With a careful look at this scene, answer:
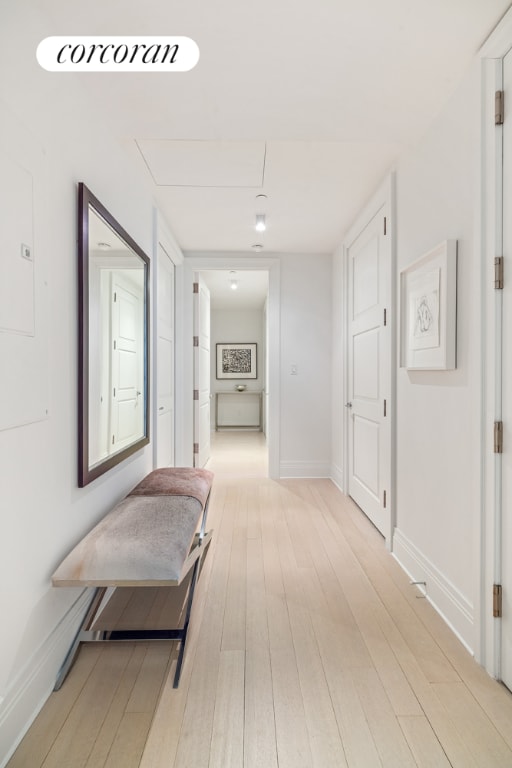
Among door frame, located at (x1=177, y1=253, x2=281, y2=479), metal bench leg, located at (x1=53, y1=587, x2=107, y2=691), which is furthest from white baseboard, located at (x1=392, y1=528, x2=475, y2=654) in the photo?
door frame, located at (x1=177, y1=253, x2=281, y2=479)

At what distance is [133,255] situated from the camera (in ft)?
7.29

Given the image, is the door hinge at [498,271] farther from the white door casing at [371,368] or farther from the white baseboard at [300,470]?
the white baseboard at [300,470]

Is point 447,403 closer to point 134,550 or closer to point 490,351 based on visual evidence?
point 490,351

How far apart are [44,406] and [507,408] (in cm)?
158

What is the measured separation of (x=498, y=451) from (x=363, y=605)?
1002 mm

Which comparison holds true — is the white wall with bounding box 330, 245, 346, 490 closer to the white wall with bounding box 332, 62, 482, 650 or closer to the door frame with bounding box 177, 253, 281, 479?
the door frame with bounding box 177, 253, 281, 479

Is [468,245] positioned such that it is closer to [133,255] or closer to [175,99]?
[175,99]

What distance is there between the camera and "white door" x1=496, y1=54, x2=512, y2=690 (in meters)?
1.37

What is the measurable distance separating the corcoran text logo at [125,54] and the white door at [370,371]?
1520 mm

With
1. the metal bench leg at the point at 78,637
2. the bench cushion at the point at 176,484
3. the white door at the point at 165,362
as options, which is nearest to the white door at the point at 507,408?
the bench cushion at the point at 176,484

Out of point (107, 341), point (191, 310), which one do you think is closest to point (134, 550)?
point (107, 341)

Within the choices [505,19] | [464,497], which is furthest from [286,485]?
[505,19]

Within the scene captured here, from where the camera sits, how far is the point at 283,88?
1.63 m

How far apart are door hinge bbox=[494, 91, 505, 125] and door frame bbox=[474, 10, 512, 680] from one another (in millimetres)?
12
